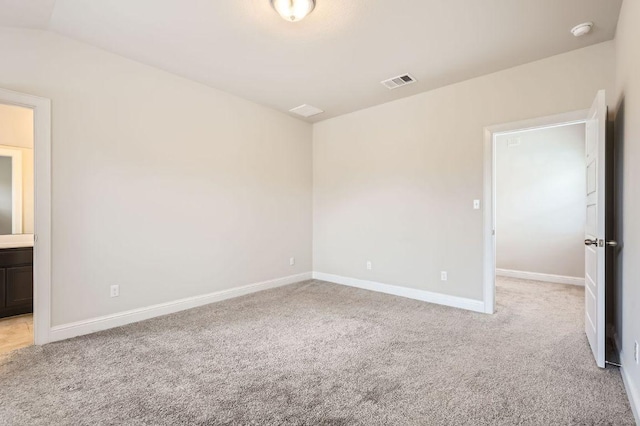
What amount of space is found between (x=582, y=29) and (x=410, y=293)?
3.20m

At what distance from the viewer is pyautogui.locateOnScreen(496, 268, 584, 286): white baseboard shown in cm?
488

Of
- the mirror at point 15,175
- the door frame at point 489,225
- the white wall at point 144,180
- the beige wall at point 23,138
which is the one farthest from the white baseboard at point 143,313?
the door frame at point 489,225

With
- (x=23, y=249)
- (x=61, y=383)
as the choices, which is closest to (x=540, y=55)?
(x=61, y=383)

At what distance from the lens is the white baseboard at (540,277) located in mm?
4879

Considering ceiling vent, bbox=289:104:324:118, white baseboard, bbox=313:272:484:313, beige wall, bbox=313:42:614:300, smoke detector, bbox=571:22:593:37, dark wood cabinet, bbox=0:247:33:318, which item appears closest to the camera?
smoke detector, bbox=571:22:593:37

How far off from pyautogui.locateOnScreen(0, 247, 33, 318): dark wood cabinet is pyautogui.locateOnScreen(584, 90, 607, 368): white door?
5.42 metres

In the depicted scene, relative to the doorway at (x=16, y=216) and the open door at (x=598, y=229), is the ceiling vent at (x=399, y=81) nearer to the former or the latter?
the open door at (x=598, y=229)

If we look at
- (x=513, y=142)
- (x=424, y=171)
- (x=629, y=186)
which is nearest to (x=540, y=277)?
(x=513, y=142)

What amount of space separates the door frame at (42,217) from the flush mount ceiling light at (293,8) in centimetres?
216

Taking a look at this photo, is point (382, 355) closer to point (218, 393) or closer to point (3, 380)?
point (218, 393)

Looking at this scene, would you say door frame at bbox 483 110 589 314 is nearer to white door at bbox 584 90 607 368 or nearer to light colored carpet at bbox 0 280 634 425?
light colored carpet at bbox 0 280 634 425

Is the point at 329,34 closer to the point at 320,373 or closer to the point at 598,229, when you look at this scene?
the point at 598,229

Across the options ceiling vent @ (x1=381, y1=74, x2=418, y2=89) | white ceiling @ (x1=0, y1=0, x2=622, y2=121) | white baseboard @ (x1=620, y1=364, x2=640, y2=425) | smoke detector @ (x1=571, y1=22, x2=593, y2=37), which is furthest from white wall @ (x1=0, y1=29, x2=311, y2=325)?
white baseboard @ (x1=620, y1=364, x2=640, y2=425)

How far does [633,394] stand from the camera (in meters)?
1.80
